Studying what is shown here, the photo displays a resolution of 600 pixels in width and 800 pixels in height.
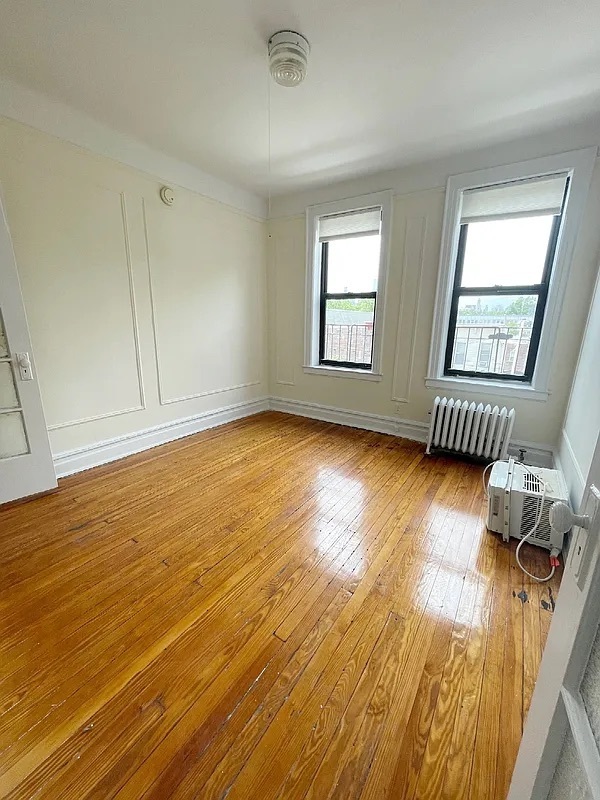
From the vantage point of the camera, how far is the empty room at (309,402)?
1.04m

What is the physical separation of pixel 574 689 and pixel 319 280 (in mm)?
4113

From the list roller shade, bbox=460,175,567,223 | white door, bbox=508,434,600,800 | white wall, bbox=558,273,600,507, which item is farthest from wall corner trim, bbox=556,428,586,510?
roller shade, bbox=460,175,567,223

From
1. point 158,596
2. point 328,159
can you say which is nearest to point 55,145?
point 328,159

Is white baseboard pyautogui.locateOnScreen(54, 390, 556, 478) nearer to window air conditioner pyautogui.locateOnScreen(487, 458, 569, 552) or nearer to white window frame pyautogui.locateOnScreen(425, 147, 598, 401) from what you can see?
white window frame pyautogui.locateOnScreen(425, 147, 598, 401)

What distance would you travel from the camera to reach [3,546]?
1916mm

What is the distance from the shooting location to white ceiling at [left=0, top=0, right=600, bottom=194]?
1.65 m

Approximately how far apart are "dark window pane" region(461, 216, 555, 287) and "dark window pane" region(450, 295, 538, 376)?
166 millimetres

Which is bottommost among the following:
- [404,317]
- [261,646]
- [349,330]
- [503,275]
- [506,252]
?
[261,646]

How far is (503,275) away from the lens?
305 centimetres

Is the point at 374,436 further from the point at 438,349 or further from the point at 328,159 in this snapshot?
the point at 328,159

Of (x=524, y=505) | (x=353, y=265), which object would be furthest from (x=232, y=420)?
(x=524, y=505)

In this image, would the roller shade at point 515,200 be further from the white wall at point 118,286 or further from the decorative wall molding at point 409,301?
the white wall at point 118,286

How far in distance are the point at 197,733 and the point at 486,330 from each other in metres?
3.57

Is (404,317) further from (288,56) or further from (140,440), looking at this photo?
(140,440)
